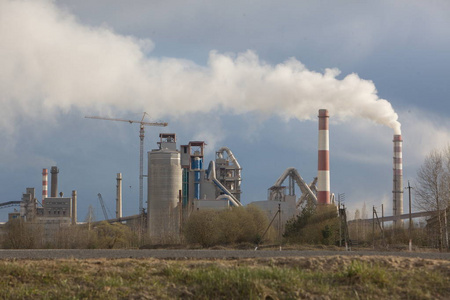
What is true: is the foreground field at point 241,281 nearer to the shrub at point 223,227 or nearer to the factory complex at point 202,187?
the shrub at point 223,227

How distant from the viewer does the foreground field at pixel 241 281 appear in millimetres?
12469

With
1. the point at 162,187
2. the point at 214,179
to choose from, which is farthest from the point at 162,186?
the point at 214,179

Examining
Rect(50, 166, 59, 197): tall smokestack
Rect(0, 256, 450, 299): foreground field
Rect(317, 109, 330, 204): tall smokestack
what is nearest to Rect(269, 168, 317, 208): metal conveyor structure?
Rect(317, 109, 330, 204): tall smokestack

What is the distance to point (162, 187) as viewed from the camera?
69.9m

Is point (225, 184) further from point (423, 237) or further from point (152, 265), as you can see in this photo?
point (152, 265)

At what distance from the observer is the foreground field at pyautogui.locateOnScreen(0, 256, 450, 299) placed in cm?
1247

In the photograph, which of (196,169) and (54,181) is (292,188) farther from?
(54,181)

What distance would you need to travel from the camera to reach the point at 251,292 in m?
12.1

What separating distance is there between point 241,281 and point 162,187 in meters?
57.8

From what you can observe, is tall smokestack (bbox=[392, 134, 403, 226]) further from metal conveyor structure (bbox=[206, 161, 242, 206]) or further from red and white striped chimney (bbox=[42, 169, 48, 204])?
red and white striped chimney (bbox=[42, 169, 48, 204])

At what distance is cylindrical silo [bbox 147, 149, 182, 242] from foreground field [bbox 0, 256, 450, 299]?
54.5m

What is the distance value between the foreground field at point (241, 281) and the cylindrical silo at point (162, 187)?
54508 mm

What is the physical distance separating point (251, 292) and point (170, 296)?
1724 millimetres

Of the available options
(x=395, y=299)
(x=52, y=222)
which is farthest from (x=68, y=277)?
(x=52, y=222)
